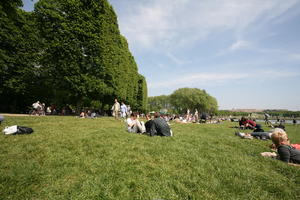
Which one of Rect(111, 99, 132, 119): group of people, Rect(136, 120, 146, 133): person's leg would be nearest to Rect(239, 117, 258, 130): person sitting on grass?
Rect(136, 120, 146, 133): person's leg

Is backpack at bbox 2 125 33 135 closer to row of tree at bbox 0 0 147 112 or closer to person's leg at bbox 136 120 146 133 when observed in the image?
person's leg at bbox 136 120 146 133

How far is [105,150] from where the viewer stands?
5469mm

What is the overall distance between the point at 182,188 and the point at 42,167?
3.49 metres

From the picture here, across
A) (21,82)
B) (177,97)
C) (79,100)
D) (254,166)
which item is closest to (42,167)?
(254,166)

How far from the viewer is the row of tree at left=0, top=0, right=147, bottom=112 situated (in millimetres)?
20094

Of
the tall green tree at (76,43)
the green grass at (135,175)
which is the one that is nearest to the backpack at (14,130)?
the green grass at (135,175)

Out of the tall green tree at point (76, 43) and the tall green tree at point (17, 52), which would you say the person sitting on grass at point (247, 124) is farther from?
the tall green tree at point (17, 52)

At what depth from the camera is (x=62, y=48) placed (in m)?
19.9

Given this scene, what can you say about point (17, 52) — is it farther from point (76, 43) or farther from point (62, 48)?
point (76, 43)

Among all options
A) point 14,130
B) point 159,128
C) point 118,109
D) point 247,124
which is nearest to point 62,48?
point 118,109

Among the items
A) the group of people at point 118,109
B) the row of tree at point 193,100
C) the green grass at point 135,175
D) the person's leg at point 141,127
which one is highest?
the row of tree at point 193,100

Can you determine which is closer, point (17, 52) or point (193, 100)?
point (17, 52)

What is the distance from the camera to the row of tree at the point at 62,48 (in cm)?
2009

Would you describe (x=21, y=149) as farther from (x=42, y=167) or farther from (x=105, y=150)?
(x=105, y=150)
